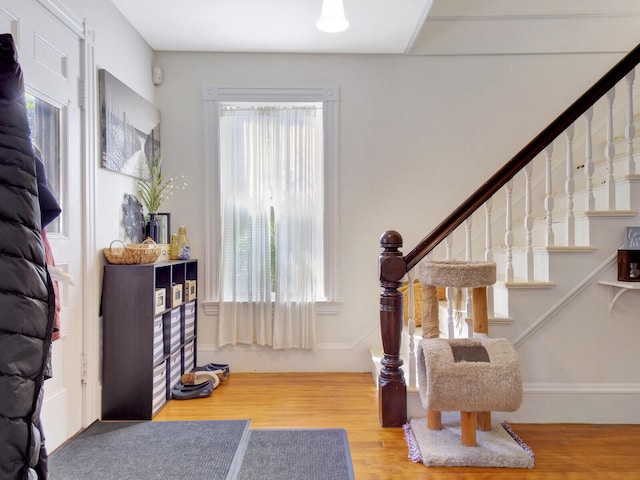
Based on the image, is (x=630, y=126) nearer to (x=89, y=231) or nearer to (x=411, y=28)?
(x=411, y=28)

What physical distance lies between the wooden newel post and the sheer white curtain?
3.33 ft

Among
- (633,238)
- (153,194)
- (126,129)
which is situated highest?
(126,129)

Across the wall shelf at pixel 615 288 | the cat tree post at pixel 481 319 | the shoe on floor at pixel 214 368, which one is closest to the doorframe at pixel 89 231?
the shoe on floor at pixel 214 368

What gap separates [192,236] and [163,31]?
153cm

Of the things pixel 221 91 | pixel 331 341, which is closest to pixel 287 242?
pixel 331 341

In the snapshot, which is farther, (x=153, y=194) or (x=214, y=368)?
(x=214, y=368)

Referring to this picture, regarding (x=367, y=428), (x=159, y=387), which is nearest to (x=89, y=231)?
(x=159, y=387)

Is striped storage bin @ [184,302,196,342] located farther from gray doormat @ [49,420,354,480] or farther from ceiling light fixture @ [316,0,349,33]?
ceiling light fixture @ [316,0,349,33]

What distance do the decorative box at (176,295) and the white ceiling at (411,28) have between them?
1842mm

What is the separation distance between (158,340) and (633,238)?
2778 mm

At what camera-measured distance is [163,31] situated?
9.04ft

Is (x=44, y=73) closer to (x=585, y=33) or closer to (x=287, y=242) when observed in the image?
(x=287, y=242)

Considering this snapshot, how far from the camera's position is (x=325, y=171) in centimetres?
310

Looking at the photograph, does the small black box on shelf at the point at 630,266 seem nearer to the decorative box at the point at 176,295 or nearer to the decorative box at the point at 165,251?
the decorative box at the point at 176,295
